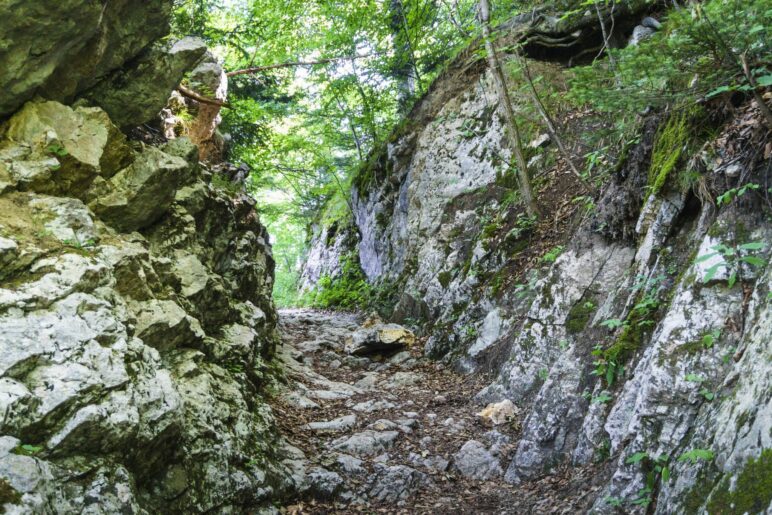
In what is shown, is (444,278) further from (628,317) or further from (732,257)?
(732,257)

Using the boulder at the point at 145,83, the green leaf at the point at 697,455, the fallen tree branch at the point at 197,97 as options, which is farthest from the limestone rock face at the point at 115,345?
the green leaf at the point at 697,455

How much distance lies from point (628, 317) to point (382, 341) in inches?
248

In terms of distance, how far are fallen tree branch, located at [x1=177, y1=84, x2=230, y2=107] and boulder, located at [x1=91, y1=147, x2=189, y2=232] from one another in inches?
117

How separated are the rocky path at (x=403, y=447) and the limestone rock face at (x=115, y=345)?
65 cm

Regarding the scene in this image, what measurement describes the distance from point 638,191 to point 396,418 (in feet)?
14.7

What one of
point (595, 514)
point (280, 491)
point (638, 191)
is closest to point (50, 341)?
point (280, 491)

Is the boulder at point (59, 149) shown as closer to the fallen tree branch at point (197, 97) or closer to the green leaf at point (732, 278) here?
the fallen tree branch at point (197, 97)

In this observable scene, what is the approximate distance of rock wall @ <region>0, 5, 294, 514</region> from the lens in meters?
3.28

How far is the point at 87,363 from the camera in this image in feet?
11.9

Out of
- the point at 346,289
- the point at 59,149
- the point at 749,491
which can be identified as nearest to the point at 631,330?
the point at 749,491

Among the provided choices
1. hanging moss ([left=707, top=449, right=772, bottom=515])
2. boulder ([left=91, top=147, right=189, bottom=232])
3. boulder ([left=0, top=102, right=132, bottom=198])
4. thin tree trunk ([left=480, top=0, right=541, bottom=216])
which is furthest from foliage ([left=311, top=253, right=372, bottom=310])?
hanging moss ([left=707, top=449, right=772, bottom=515])

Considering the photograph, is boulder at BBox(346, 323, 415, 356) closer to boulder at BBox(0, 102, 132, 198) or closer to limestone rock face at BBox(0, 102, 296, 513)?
Answer: limestone rock face at BBox(0, 102, 296, 513)

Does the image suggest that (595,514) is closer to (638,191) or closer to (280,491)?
(280,491)

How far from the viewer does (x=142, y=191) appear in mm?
5742
